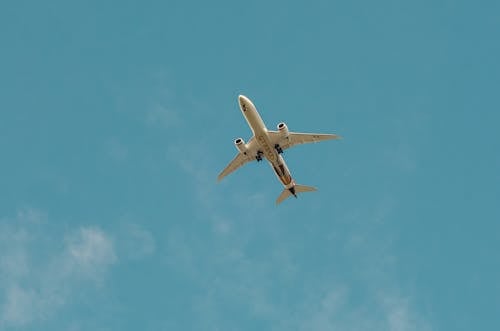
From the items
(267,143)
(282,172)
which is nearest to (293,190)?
(282,172)

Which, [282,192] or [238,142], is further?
[282,192]

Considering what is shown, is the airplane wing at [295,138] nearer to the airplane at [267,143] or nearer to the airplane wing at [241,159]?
the airplane at [267,143]

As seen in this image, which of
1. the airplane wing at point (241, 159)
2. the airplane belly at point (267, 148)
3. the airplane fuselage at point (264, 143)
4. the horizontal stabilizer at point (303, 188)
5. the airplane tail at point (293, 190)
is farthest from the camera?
the horizontal stabilizer at point (303, 188)

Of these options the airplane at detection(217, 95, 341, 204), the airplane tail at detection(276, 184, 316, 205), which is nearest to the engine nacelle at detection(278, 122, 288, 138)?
the airplane at detection(217, 95, 341, 204)

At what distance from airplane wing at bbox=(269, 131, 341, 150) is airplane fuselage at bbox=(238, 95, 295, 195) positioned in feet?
3.38

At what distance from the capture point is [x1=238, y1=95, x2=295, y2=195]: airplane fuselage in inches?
4200

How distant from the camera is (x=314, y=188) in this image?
122375 mm

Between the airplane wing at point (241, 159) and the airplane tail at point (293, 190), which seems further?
the airplane tail at point (293, 190)

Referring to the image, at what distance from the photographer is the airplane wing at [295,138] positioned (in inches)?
4424

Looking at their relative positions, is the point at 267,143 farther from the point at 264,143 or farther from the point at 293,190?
the point at 293,190

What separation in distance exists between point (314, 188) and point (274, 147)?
41.7ft

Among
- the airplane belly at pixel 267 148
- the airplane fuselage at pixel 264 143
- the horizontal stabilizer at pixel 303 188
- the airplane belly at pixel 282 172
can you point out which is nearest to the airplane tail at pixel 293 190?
the horizontal stabilizer at pixel 303 188

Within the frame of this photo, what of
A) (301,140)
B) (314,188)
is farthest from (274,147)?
(314,188)

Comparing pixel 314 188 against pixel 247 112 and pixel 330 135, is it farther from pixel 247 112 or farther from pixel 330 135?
pixel 247 112
